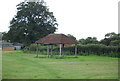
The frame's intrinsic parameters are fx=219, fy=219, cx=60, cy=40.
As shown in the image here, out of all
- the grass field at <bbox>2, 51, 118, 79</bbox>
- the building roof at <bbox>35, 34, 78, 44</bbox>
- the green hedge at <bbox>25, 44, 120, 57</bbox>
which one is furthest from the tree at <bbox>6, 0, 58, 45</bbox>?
the grass field at <bbox>2, 51, 118, 79</bbox>

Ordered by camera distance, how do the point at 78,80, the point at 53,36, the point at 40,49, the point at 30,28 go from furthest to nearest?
the point at 30,28
the point at 40,49
the point at 53,36
the point at 78,80

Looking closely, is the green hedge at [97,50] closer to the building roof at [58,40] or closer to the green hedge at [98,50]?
the green hedge at [98,50]

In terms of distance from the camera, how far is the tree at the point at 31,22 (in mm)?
49719

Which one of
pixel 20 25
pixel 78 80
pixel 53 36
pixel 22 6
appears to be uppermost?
pixel 22 6

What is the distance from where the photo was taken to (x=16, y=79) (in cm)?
1048

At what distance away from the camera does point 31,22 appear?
51125mm

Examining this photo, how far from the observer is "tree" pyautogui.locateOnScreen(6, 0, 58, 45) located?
4972 centimetres

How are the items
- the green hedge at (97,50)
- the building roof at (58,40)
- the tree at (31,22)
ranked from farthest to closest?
1. the tree at (31,22)
2. the green hedge at (97,50)
3. the building roof at (58,40)

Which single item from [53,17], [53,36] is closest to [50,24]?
[53,17]

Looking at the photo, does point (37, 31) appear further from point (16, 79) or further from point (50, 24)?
point (16, 79)

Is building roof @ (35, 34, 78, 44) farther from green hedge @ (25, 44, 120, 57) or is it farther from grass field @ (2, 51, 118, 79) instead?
grass field @ (2, 51, 118, 79)

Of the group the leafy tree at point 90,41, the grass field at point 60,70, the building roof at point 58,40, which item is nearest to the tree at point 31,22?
the leafy tree at point 90,41

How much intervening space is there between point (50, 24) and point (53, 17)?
1975 mm

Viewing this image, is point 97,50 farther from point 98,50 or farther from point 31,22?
point 31,22
